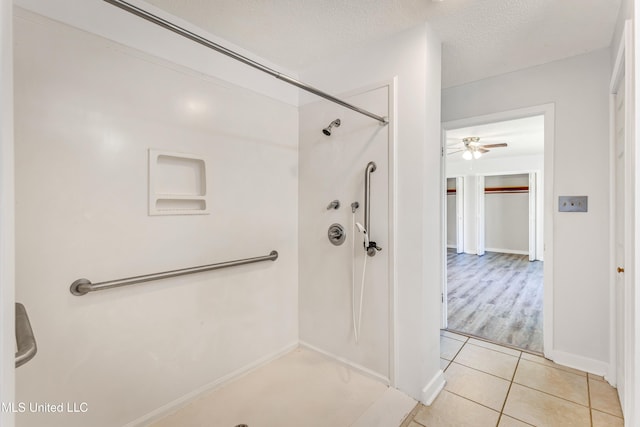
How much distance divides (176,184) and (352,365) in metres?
1.73

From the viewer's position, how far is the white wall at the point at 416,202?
172 cm

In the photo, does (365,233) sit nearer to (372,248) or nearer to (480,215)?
(372,248)

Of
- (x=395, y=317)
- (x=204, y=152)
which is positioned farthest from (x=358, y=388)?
(x=204, y=152)

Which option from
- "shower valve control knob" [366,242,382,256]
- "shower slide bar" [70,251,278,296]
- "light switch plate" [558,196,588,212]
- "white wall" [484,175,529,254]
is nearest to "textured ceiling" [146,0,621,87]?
"light switch plate" [558,196,588,212]

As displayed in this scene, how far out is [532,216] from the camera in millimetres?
6188

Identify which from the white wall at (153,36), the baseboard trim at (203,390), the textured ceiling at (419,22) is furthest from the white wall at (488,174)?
the white wall at (153,36)

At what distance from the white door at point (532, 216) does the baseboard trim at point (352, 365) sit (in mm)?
5887

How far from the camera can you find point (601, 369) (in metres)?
1.95

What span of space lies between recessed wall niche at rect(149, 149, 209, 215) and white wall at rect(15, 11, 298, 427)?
4 cm

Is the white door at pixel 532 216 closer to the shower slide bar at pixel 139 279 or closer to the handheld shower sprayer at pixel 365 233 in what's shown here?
the handheld shower sprayer at pixel 365 233

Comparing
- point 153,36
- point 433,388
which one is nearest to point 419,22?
point 153,36

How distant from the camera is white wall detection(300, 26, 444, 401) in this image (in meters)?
1.72

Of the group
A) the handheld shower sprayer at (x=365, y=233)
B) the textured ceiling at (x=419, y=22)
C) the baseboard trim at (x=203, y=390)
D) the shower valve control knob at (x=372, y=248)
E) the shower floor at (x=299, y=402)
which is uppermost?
the textured ceiling at (x=419, y=22)

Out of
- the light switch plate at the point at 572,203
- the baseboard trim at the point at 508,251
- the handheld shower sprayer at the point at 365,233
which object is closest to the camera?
the handheld shower sprayer at the point at 365,233
